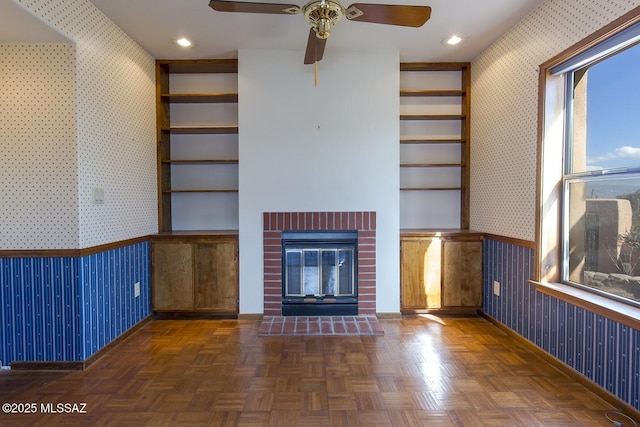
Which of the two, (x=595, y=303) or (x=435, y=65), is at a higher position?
(x=435, y=65)

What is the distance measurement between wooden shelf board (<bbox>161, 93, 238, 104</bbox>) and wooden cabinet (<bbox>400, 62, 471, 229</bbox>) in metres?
1.84

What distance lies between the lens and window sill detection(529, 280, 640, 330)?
6.17ft

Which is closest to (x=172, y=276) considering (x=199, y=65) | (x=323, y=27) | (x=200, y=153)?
(x=200, y=153)

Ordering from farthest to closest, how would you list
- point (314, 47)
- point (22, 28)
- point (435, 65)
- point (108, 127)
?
point (435, 65)
point (108, 127)
point (314, 47)
point (22, 28)

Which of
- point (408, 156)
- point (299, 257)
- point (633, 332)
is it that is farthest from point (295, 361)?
point (408, 156)

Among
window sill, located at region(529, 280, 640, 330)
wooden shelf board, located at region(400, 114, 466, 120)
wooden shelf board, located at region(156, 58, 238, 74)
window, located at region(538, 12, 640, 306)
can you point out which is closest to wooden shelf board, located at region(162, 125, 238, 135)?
wooden shelf board, located at region(156, 58, 238, 74)

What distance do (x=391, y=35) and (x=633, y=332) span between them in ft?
8.94

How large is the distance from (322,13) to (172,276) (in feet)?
8.79

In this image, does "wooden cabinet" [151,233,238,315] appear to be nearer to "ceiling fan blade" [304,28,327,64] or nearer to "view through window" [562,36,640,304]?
"ceiling fan blade" [304,28,327,64]

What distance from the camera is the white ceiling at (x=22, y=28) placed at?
2.01 meters

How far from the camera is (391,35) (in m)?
3.11

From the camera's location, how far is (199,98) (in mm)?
3658

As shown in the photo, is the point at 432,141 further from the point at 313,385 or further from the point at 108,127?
the point at 108,127

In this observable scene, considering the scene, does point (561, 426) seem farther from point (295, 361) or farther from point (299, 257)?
point (299, 257)
